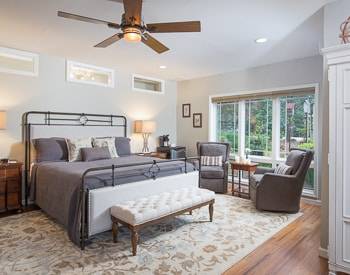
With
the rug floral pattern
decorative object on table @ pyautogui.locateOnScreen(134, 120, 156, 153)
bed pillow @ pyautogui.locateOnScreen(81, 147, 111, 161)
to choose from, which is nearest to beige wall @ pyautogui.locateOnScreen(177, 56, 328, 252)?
the rug floral pattern

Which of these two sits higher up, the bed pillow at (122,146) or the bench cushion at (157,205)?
the bed pillow at (122,146)

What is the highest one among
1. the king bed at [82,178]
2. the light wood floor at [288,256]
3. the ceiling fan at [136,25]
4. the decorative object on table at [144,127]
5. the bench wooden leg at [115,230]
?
the ceiling fan at [136,25]

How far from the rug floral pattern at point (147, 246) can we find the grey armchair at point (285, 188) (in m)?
0.20

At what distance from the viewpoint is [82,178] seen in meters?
2.61

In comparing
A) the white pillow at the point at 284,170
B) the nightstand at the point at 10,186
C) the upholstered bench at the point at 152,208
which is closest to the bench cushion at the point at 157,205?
the upholstered bench at the point at 152,208

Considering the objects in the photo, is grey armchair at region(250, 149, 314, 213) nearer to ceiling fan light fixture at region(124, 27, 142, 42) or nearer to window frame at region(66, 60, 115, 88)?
ceiling fan light fixture at region(124, 27, 142, 42)

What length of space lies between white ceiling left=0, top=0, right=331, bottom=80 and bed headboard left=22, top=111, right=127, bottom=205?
113 centimetres

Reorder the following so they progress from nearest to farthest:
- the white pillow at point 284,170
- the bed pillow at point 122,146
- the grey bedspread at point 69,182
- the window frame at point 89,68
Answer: the grey bedspread at point 69,182
the white pillow at point 284,170
the window frame at point 89,68
the bed pillow at point 122,146

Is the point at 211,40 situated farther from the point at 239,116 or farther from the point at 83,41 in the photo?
the point at 239,116

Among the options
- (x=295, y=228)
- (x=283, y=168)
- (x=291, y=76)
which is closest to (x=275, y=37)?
(x=291, y=76)

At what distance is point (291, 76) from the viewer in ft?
15.9

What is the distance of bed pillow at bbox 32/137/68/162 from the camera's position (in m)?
4.02

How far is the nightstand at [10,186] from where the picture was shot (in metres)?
3.66

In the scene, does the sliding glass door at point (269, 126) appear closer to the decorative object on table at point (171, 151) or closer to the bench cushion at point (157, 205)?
the decorative object on table at point (171, 151)
